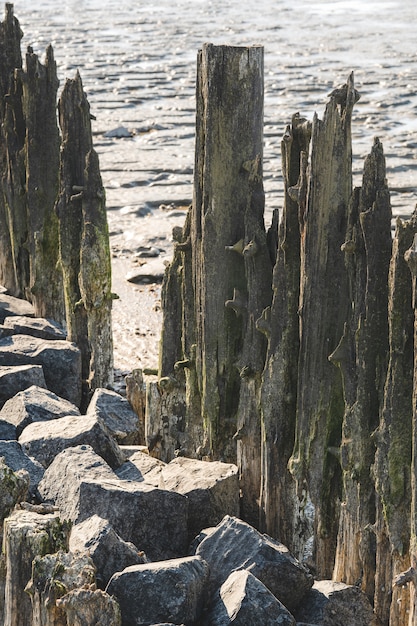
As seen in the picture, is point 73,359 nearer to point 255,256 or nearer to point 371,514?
point 255,256

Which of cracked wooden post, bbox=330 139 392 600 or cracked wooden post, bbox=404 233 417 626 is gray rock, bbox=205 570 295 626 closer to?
cracked wooden post, bbox=404 233 417 626

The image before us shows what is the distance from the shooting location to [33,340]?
344 inches

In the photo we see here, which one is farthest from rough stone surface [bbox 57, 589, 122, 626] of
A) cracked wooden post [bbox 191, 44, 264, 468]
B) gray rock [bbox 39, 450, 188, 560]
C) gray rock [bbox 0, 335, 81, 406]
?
gray rock [bbox 0, 335, 81, 406]

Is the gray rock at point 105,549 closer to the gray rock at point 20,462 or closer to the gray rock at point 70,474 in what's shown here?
the gray rock at point 70,474

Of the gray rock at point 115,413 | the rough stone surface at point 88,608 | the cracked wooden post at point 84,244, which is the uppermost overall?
the cracked wooden post at point 84,244

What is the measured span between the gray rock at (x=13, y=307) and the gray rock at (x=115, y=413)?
1.72 meters

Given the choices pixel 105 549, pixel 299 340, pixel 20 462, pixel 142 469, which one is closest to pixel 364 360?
pixel 299 340

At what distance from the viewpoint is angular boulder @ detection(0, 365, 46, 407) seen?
8.07m

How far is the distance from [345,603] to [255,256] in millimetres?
2116

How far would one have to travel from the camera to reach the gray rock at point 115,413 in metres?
7.80

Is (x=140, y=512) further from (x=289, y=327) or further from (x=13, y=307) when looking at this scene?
(x=13, y=307)

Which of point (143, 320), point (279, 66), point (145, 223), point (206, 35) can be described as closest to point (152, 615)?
point (143, 320)

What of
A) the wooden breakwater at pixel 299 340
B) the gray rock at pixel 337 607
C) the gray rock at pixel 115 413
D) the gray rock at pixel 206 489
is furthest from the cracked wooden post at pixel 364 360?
the gray rock at pixel 115 413

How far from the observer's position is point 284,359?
641 centimetres
